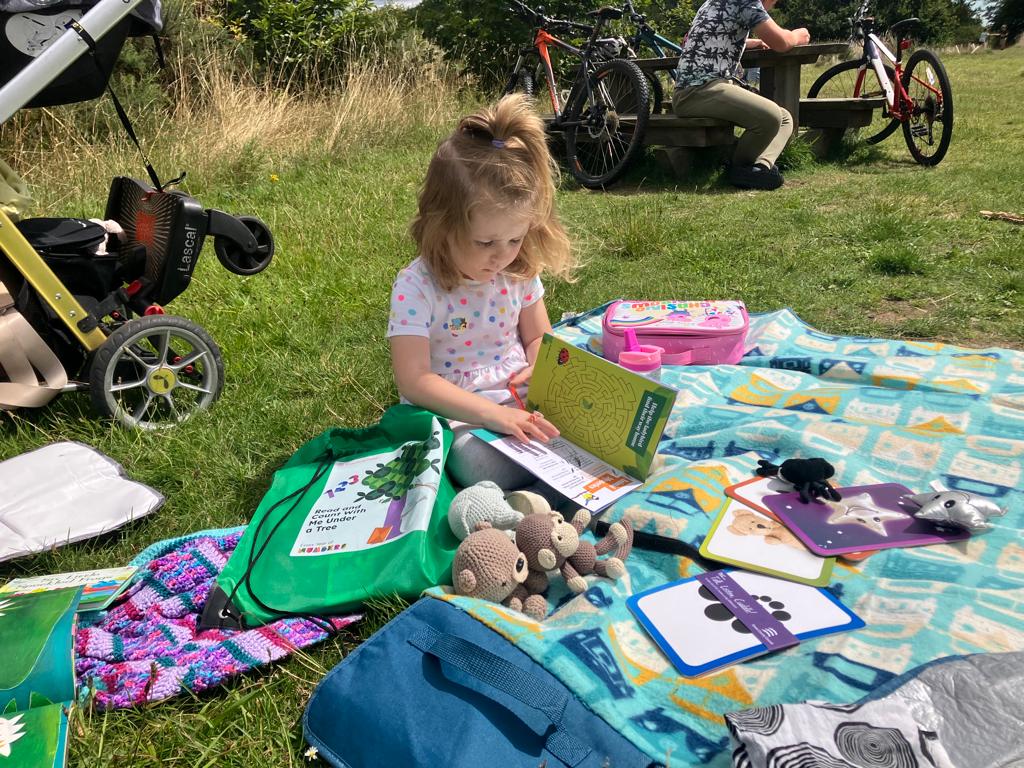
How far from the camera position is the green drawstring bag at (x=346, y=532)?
1.63m

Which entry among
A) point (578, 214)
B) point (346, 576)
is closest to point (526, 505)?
point (346, 576)

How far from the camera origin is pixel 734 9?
17.6ft

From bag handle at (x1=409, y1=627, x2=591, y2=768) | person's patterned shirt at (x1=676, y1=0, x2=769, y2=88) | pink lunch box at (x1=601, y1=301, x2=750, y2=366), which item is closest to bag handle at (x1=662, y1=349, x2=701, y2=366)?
pink lunch box at (x1=601, y1=301, x2=750, y2=366)

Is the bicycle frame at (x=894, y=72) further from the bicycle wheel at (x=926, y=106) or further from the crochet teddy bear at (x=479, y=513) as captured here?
the crochet teddy bear at (x=479, y=513)

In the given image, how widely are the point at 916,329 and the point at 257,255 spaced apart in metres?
2.51

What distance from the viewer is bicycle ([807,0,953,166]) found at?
5.85 metres

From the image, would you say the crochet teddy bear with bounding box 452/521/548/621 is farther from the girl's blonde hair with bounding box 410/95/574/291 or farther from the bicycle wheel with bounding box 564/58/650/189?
the bicycle wheel with bounding box 564/58/650/189

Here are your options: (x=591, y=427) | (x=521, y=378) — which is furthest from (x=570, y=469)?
(x=521, y=378)

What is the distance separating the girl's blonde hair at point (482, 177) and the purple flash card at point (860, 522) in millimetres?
986

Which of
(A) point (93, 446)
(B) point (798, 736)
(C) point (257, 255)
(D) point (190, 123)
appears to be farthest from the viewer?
(D) point (190, 123)

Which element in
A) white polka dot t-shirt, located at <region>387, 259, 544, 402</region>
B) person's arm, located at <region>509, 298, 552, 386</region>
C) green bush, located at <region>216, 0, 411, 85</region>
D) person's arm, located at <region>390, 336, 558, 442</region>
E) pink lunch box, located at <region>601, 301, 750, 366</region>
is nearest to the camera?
person's arm, located at <region>390, 336, 558, 442</region>

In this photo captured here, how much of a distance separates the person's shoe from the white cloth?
4709 mm

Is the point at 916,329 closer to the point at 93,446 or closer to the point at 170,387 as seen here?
the point at 170,387

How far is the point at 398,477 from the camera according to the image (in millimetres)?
1941
